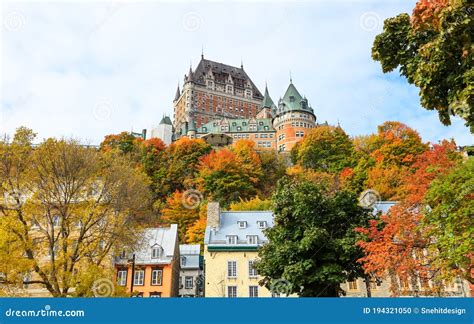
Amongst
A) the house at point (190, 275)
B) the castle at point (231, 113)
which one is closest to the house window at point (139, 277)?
the house at point (190, 275)

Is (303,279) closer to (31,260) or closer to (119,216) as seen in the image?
(119,216)

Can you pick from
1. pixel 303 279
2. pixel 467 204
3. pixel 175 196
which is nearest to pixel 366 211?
pixel 303 279

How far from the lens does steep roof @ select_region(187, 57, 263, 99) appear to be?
13862 cm

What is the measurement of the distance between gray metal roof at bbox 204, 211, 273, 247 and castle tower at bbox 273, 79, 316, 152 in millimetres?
58301

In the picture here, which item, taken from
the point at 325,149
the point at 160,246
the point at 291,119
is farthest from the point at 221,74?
the point at 160,246

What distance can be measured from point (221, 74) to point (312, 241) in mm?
127858

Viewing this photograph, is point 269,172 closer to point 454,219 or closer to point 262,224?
point 262,224

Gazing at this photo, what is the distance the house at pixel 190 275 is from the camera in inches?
1688

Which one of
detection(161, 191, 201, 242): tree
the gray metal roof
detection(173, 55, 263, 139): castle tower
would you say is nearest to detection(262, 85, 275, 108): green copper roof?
detection(173, 55, 263, 139): castle tower

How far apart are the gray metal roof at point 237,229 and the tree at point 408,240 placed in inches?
573

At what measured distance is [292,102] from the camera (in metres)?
101

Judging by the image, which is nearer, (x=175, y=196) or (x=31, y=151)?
(x=31, y=151)
